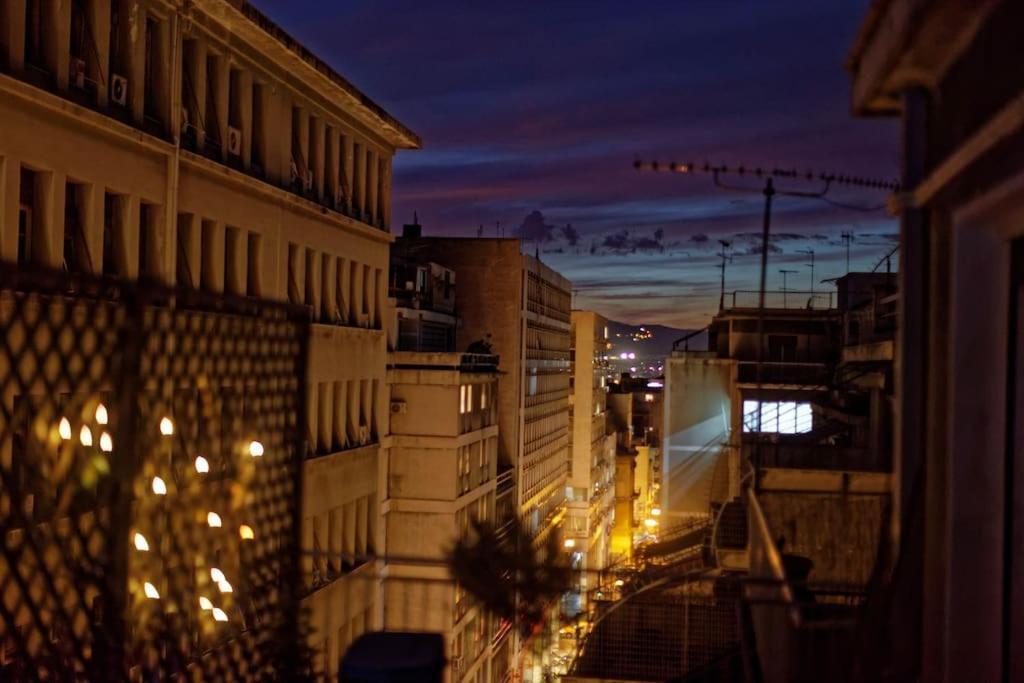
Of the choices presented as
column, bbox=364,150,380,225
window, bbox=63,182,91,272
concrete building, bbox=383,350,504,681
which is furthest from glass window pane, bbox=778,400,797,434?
window, bbox=63,182,91,272

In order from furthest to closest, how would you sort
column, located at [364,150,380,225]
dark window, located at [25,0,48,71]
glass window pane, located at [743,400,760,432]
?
glass window pane, located at [743,400,760,432], column, located at [364,150,380,225], dark window, located at [25,0,48,71]

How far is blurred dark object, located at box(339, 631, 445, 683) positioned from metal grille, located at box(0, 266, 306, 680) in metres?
0.94

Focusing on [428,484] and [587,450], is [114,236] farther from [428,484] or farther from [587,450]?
[587,450]

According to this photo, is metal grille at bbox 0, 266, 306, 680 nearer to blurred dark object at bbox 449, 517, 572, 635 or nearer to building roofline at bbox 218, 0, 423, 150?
blurred dark object at bbox 449, 517, 572, 635

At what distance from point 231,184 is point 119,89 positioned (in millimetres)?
3125

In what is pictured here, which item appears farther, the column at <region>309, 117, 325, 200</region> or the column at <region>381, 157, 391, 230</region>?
the column at <region>381, 157, 391, 230</region>

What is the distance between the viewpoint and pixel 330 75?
18.8 m

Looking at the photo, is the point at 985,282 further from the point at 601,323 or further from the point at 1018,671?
the point at 601,323

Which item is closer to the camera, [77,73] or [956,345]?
[956,345]

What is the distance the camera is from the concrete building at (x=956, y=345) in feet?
14.3

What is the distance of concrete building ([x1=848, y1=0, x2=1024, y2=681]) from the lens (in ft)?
14.3

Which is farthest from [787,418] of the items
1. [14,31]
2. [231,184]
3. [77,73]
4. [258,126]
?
[14,31]

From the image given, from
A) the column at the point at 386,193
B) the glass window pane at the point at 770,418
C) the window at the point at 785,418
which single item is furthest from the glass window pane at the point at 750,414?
the column at the point at 386,193

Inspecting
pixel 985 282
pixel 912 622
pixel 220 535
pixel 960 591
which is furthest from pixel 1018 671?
pixel 220 535
